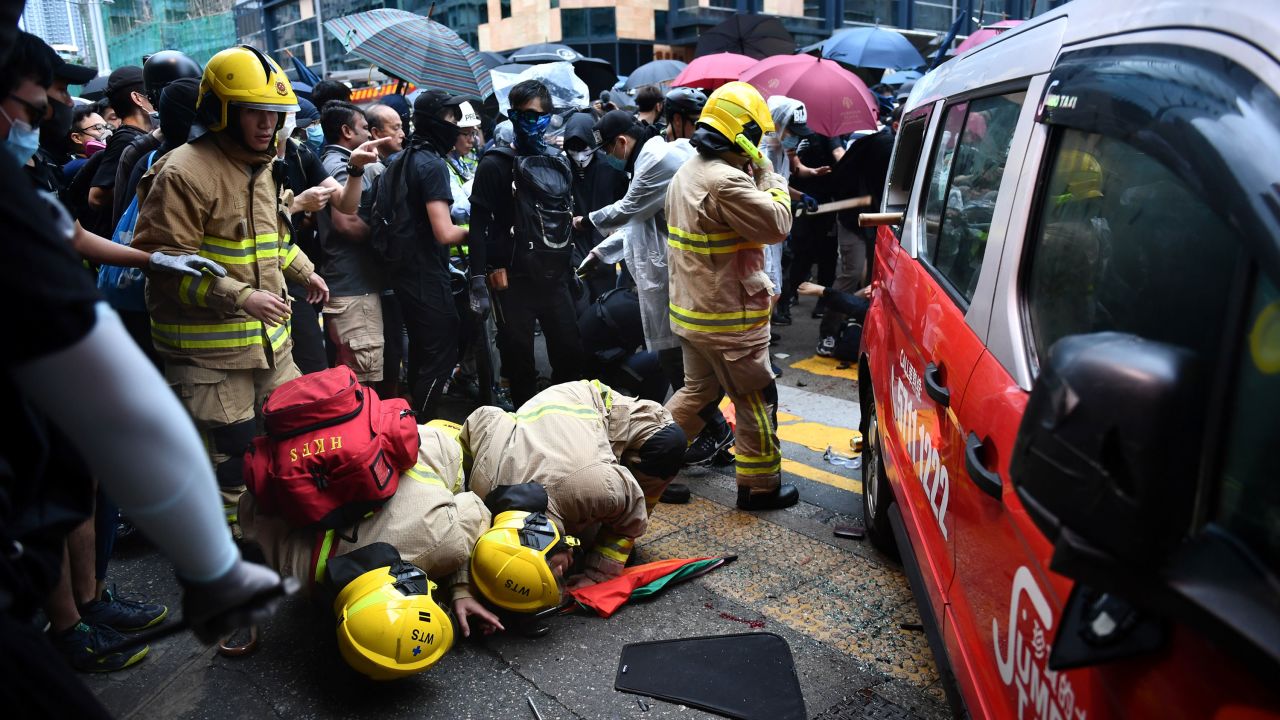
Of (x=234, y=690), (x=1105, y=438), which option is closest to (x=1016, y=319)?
(x=1105, y=438)

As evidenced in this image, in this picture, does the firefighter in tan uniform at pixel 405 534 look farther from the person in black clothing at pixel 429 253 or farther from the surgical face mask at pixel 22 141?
the person in black clothing at pixel 429 253

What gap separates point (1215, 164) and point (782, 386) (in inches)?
217

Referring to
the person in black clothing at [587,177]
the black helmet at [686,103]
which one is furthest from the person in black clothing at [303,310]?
the person in black clothing at [587,177]

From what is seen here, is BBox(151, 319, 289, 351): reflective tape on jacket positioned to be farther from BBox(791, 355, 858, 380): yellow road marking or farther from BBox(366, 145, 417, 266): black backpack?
BBox(791, 355, 858, 380): yellow road marking

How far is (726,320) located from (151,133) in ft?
8.73

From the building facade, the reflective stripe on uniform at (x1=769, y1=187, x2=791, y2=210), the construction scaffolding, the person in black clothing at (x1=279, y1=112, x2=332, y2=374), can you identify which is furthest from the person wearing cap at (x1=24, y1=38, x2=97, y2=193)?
the construction scaffolding

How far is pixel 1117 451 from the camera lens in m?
1.12

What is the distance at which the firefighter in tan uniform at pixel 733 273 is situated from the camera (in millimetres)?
3920

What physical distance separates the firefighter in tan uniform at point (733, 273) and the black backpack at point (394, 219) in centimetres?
143

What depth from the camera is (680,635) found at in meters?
3.26

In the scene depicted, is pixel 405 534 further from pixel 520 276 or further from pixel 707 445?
pixel 520 276

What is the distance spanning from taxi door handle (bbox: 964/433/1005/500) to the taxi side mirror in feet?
2.11

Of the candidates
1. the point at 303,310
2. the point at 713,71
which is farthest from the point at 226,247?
the point at 713,71

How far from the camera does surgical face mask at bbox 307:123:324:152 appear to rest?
611cm
